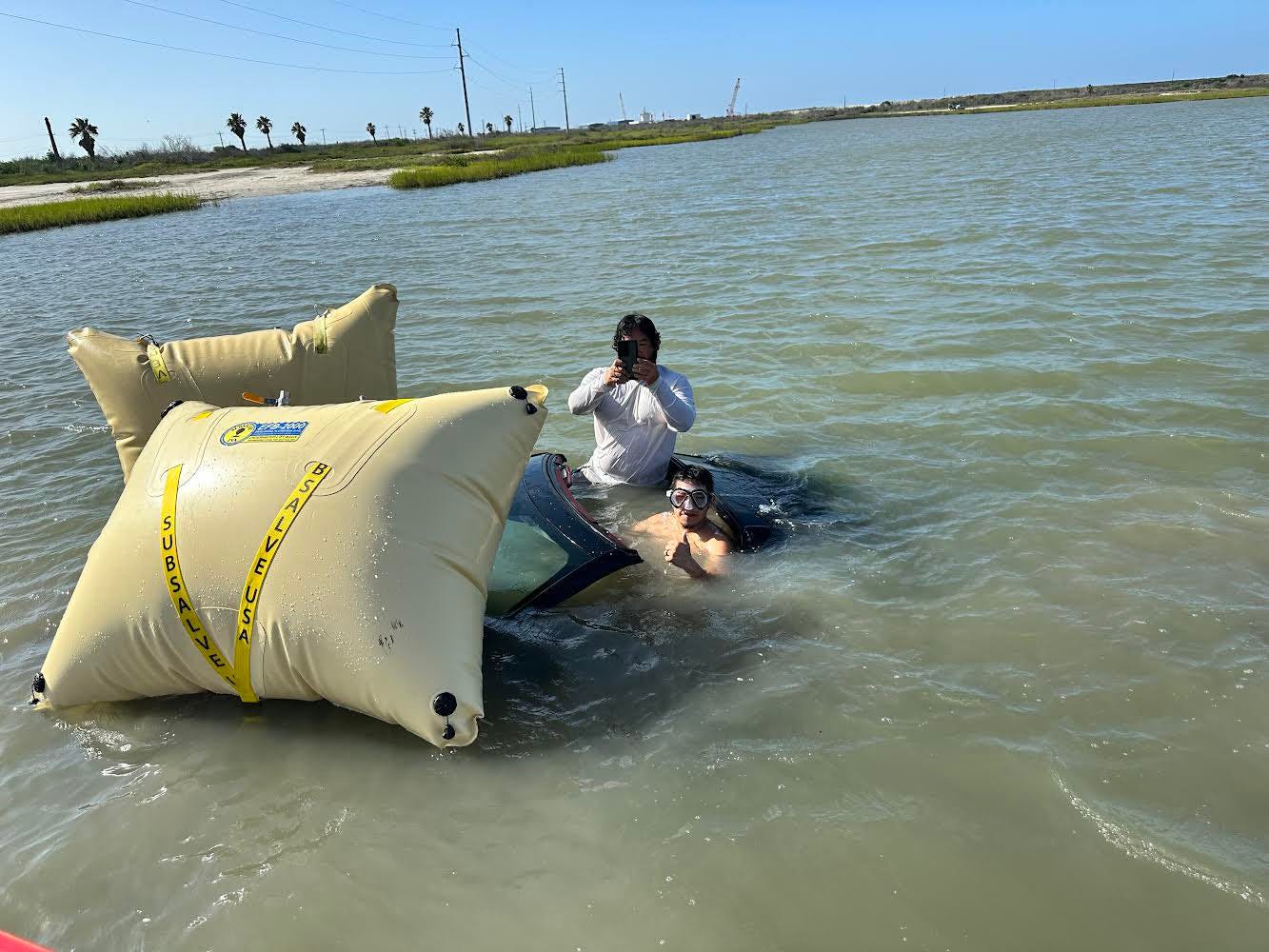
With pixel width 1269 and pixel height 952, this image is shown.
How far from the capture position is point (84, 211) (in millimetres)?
30844

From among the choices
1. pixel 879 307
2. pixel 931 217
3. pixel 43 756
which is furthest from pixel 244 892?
pixel 931 217

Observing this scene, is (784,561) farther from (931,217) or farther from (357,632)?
(931,217)

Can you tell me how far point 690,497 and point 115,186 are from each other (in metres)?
53.9

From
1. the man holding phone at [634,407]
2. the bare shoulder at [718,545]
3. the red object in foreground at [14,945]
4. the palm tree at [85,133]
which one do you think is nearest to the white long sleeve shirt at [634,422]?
the man holding phone at [634,407]

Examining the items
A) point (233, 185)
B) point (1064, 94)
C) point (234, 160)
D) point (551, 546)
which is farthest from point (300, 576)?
point (1064, 94)

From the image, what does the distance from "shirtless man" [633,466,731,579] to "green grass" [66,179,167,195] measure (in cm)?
5009

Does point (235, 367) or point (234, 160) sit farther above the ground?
point (234, 160)

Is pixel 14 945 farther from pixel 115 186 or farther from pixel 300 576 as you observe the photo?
pixel 115 186

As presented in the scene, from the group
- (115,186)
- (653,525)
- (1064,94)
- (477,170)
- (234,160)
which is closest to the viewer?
(653,525)

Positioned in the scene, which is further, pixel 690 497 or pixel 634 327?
pixel 634 327

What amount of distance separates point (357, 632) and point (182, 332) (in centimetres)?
1116

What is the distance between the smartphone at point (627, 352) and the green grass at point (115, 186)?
164ft

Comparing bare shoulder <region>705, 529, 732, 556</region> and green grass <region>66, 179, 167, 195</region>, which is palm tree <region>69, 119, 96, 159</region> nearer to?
green grass <region>66, 179, 167, 195</region>

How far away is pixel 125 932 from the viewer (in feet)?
8.85
